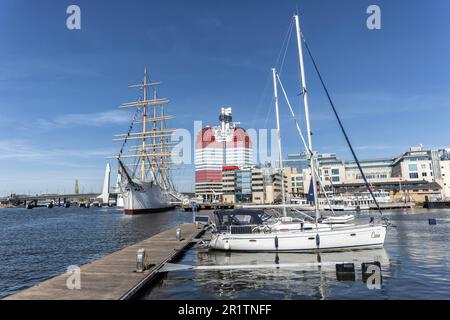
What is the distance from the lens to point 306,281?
16.8 metres

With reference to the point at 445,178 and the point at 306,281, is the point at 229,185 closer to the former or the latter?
the point at 445,178

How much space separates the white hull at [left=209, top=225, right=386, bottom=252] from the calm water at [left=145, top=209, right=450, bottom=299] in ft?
2.16

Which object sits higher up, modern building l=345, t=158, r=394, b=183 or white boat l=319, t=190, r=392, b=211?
modern building l=345, t=158, r=394, b=183

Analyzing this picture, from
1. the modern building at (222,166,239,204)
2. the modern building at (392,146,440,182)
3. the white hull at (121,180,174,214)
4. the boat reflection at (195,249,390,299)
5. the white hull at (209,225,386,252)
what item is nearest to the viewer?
the boat reflection at (195,249,390,299)

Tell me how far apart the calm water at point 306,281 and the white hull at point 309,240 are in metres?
0.66

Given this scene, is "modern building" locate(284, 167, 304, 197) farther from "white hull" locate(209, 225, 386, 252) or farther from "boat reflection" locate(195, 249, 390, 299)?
"boat reflection" locate(195, 249, 390, 299)

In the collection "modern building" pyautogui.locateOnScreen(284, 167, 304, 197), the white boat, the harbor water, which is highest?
"modern building" pyautogui.locateOnScreen(284, 167, 304, 197)

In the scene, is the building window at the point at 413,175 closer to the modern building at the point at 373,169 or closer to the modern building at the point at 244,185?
the modern building at the point at 373,169

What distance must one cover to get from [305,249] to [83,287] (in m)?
16.6

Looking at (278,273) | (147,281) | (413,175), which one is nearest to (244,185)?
(413,175)

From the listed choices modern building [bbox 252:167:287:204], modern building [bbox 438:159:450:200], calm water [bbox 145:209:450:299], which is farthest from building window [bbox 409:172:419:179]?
calm water [bbox 145:209:450:299]

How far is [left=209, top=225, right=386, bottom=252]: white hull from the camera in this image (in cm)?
2411
